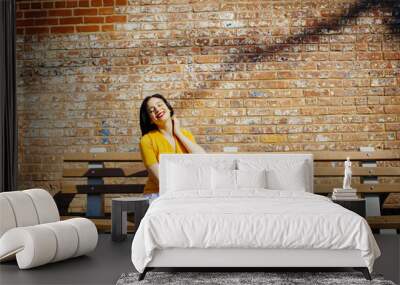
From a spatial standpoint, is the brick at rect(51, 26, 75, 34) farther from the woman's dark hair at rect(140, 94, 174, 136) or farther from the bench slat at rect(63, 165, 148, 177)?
the bench slat at rect(63, 165, 148, 177)

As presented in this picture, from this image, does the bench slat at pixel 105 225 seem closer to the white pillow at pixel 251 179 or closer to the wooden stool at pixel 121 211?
the wooden stool at pixel 121 211

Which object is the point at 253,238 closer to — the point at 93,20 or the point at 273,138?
the point at 273,138

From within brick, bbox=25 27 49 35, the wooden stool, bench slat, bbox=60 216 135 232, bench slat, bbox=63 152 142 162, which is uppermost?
brick, bbox=25 27 49 35

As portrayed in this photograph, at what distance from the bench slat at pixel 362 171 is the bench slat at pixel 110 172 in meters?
1.99

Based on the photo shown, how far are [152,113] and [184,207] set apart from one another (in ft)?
8.48

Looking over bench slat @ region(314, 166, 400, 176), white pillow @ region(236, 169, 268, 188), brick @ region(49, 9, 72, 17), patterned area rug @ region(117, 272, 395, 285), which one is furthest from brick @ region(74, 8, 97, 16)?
patterned area rug @ region(117, 272, 395, 285)

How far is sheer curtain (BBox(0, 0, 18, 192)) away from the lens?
633cm

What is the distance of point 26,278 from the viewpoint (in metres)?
4.21

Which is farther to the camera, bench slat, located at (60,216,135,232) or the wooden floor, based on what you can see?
bench slat, located at (60,216,135,232)

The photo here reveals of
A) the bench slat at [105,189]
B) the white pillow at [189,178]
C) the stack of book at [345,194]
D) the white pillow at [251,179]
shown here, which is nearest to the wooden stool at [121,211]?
the white pillow at [189,178]

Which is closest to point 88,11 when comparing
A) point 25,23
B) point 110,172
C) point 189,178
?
point 25,23

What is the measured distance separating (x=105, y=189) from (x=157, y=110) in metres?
1.08

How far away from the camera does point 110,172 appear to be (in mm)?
6770

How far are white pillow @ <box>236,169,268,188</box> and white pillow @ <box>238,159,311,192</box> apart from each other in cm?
10
